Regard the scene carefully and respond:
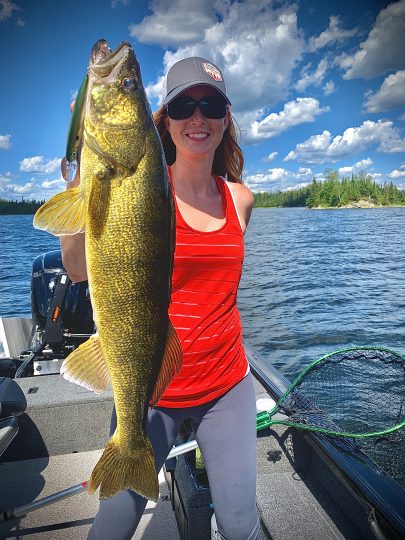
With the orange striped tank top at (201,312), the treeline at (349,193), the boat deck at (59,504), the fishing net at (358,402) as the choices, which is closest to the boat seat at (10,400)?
the boat deck at (59,504)

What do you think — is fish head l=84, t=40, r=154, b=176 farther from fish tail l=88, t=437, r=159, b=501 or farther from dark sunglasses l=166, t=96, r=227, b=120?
fish tail l=88, t=437, r=159, b=501

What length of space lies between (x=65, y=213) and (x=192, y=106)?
1.16 m

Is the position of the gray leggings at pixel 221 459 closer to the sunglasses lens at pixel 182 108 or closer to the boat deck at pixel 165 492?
the boat deck at pixel 165 492

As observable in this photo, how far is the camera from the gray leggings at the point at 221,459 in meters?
2.16

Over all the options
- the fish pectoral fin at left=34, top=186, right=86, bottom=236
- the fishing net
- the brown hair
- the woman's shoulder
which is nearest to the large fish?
the fish pectoral fin at left=34, top=186, right=86, bottom=236

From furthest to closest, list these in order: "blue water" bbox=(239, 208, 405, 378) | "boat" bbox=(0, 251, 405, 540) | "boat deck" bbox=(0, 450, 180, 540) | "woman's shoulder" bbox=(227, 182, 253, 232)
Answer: "blue water" bbox=(239, 208, 405, 378) → "boat deck" bbox=(0, 450, 180, 540) → "boat" bbox=(0, 251, 405, 540) → "woman's shoulder" bbox=(227, 182, 253, 232)

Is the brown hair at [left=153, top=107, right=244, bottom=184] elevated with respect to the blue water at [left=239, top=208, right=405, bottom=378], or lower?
elevated

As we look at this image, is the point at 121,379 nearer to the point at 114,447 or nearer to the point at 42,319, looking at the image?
the point at 114,447

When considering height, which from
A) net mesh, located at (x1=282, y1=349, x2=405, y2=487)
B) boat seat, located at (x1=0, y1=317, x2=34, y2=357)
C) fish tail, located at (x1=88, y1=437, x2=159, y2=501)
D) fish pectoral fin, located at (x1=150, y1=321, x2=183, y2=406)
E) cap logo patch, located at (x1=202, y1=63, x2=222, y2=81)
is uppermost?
cap logo patch, located at (x1=202, y1=63, x2=222, y2=81)

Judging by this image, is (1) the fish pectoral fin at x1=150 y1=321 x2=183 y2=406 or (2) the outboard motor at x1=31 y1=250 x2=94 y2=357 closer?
(1) the fish pectoral fin at x1=150 y1=321 x2=183 y2=406

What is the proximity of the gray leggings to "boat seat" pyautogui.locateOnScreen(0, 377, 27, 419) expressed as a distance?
5.09ft

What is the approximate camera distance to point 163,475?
418 cm

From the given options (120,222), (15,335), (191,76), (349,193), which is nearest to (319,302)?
(15,335)

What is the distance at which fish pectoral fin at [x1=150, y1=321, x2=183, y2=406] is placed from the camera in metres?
1.99
